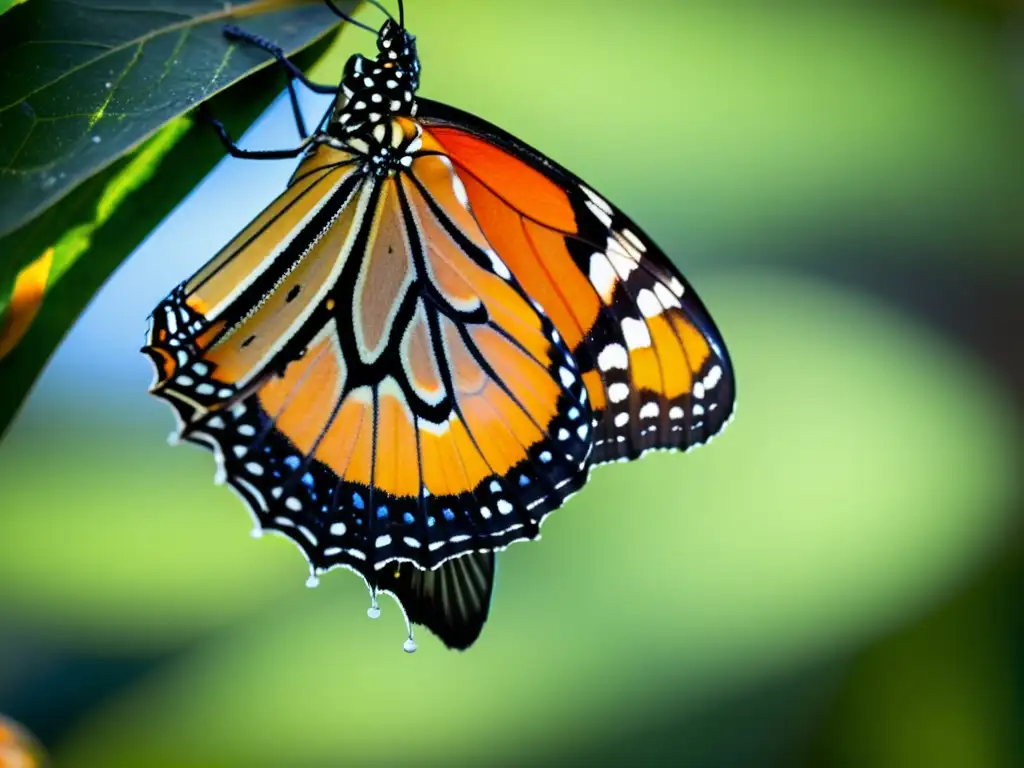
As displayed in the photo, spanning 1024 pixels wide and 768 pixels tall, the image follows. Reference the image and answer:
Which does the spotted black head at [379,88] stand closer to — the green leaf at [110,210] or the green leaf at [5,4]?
the green leaf at [110,210]

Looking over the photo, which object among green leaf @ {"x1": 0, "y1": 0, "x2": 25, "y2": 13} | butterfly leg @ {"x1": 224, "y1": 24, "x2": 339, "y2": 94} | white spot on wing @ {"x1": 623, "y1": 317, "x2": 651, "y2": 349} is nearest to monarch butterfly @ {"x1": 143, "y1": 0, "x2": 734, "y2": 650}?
white spot on wing @ {"x1": 623, "y1": 317, "x2": 651, "y2": 349}

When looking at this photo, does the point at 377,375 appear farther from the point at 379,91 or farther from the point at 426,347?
the point at 379,91

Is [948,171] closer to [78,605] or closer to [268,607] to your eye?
[268,607]

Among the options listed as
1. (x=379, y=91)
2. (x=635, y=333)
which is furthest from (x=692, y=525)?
(x=379, y=91)

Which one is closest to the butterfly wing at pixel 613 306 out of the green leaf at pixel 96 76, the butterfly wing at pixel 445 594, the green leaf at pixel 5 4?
the butterfly wing at pixel 445 594

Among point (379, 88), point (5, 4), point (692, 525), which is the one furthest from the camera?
point (692, 525)

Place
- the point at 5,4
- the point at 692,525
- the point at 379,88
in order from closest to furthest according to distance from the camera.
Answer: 1. the point at 5,4
2. the point at 379,88
3. the point at 692,525

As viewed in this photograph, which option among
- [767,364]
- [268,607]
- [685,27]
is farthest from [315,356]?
[685,27]
